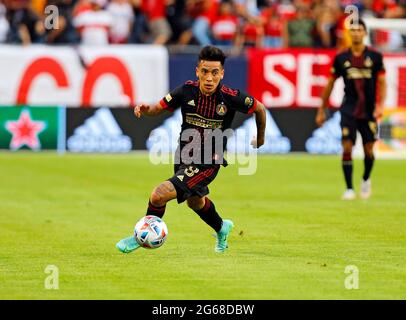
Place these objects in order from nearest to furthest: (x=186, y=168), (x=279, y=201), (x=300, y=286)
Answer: (x=300, y=286) < (x=186, y=168) < (x=279, y=201)

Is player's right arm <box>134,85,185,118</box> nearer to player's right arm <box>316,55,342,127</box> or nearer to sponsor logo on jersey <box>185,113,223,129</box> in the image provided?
sponsor logo on jersey <box>185,113,223,129</box>

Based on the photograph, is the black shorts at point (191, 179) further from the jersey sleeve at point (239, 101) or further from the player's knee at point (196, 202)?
the jersey sleeve at point (239, 101)

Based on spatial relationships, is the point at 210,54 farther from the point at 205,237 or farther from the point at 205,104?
the point at 205,237

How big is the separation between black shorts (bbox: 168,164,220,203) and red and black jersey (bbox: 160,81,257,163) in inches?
9.2

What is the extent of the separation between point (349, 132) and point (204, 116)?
6514 mm

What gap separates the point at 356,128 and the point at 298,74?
9.32m

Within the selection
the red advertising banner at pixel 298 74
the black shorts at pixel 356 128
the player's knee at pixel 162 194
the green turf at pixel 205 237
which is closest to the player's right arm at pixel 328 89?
the black shorts at pixel 356 128

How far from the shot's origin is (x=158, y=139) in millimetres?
25656

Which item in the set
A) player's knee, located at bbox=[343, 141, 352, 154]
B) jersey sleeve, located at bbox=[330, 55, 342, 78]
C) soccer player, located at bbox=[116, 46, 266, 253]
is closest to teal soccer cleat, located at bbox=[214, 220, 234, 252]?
soccer player, located at bbox=[116, 46, 266, 253]

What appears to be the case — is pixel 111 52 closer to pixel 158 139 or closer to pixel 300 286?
pixel 158 139

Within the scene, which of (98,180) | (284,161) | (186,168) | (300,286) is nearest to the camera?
(300,286)
